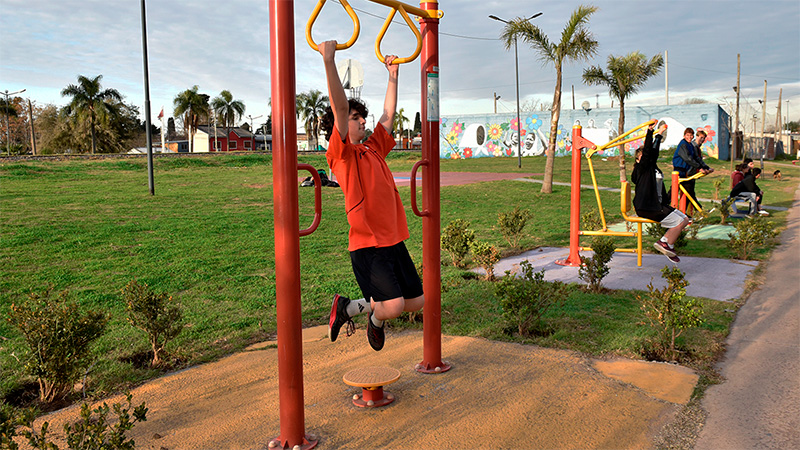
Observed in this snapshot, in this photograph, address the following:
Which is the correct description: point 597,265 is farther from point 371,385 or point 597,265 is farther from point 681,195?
point 681,195

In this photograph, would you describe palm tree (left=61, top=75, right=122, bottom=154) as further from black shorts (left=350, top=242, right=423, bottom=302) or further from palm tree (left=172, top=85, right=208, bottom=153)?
black shorts (left=350, top=242, right=423, bottom=302)

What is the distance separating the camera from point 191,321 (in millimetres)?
4984

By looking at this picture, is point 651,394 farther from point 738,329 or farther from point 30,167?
point 30,167

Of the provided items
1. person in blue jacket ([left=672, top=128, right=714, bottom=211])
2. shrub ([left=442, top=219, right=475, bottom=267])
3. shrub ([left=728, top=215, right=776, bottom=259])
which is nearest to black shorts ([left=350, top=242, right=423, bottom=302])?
shrub ([left=442, top=219, right=475, bottom=267])

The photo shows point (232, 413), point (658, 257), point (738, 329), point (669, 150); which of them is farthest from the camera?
point (669, 150)

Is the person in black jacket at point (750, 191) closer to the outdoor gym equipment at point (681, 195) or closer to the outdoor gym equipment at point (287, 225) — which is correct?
the outdoor gym equipment at point (681, 195)

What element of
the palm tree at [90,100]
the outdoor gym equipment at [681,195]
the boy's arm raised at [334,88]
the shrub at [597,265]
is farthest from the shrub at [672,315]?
the palm tree at [90,100]

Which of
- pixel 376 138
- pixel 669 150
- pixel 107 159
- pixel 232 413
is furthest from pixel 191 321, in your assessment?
pixel 669 150

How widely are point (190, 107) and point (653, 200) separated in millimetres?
63663

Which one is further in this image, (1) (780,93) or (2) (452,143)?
(1) (780,93)

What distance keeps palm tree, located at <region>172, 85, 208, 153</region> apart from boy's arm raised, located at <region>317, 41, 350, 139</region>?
63.3m

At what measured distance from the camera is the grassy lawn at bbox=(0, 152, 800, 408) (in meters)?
4.37

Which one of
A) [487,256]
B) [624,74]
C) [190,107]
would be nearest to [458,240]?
[487,256]

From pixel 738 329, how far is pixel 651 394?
6.13 feet
